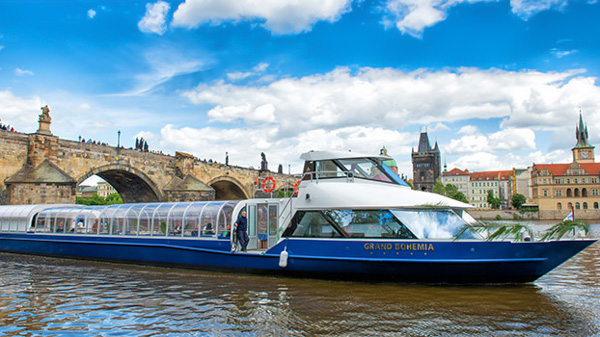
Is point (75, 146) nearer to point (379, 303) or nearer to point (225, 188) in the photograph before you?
point (225, 188)

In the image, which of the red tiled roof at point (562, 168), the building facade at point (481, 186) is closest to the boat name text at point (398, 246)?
the red tiled roof at point (562, 168)

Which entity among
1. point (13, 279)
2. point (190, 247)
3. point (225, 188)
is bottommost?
point (13, 279)

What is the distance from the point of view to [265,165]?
41.8 meters

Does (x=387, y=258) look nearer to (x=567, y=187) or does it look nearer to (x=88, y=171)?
(x=88, y=171)

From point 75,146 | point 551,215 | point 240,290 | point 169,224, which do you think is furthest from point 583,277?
point 551,215

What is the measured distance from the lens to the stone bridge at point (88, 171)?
1980cm

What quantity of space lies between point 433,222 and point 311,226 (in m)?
2.75

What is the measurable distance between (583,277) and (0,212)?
18673mm

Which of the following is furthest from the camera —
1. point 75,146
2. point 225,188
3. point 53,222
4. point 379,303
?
point 225,188

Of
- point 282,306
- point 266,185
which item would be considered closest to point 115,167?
point 266,185

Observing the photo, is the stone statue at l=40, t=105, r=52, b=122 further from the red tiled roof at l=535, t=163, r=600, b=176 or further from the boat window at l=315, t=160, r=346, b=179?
the red tiled roof at l=535, t=163, r=600, b=176

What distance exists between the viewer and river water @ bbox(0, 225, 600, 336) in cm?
655

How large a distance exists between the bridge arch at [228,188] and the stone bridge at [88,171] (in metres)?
0.12

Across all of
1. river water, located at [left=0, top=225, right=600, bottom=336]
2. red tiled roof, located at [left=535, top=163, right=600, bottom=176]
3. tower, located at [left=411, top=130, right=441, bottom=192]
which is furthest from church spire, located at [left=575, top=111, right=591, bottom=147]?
river water, located at [left=0, top=225, right=600, bottom=336]
